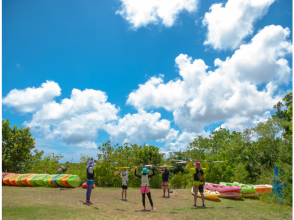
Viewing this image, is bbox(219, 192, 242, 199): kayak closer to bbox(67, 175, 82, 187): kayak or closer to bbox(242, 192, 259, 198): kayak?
bbox(242, 192, 259, 198): kayak

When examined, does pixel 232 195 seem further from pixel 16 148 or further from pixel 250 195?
pixel 16 148

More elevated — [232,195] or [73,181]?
[73,181]

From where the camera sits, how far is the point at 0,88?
677 cm

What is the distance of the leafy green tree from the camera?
71.1 feet

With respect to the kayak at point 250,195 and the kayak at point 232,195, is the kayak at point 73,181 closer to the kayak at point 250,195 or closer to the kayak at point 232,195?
the kayak at point 232,195

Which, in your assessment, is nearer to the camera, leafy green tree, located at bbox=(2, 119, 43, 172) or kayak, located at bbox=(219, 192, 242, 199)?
kayak, located at bbox=(219, 192, 242, 199)

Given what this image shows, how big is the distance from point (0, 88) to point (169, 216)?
6954 mm

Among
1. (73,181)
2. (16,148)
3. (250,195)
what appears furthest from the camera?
(16,148)

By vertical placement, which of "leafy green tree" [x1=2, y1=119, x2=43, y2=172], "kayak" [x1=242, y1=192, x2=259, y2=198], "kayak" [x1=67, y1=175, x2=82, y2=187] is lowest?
"kayak" [x1=242, y1=192, x2=259, y2=198]

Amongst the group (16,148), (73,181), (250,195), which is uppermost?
(16,148)

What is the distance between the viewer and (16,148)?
21.8 meters

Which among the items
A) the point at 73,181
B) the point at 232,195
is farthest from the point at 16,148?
the point at 232,195

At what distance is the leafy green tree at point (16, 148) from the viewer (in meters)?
21.7

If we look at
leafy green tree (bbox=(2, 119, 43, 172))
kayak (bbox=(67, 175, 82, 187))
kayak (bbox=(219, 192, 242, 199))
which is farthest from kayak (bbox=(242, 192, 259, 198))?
leafy green tree (bbox=(2, 119, 43, 172))
